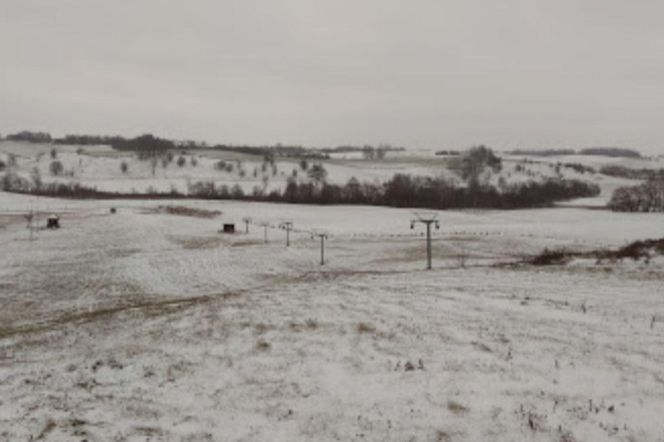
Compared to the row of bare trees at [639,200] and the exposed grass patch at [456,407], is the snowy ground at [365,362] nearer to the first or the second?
the exposed grass patch at [456,407]

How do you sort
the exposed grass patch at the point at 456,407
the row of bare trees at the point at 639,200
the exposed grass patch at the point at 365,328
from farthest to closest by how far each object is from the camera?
the row of bare trees at the point at 639,200
the exposed grass patch at the point at 365,328
the exposed grass patch at the point at 456,407

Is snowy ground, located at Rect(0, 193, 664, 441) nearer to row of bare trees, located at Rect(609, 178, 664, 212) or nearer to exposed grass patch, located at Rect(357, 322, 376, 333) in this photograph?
exposed grass patch, located at Rect(357, 322, 376, 333)

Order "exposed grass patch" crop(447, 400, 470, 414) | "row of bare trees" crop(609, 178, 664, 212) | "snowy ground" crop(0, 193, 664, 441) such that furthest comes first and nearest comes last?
"row of bare trees" crop(609, 178, 664, 212) < "exposed grass patch" crop(447, 400, 470, 414) < "snowy ground" crop(0, 193, 664, 441)

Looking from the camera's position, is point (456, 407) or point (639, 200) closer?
point (456, 407)

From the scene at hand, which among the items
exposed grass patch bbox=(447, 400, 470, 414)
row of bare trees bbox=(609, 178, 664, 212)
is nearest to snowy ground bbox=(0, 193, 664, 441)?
exposed grass patch bbox=(447, 400, 470, 414)

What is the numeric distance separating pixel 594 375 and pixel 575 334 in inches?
115

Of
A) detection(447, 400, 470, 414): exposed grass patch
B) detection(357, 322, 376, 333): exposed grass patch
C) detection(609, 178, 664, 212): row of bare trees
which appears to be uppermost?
detection(609, 178, 664, 212): row of bare trees

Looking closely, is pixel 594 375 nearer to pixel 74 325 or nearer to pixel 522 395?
pixel 522 395

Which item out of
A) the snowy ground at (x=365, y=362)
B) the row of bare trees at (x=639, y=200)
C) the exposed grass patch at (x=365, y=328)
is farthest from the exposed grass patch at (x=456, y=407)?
the row of bare trees at (x=639, y=200)

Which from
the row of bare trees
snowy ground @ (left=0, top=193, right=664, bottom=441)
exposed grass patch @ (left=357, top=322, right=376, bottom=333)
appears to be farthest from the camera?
the row of bare trees

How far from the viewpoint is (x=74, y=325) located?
21578 millimetres

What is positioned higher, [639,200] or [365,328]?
[639,200]

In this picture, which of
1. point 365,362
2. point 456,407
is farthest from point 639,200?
point 456,407

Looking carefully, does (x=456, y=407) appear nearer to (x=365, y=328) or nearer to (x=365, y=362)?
(x=365, y=362)
